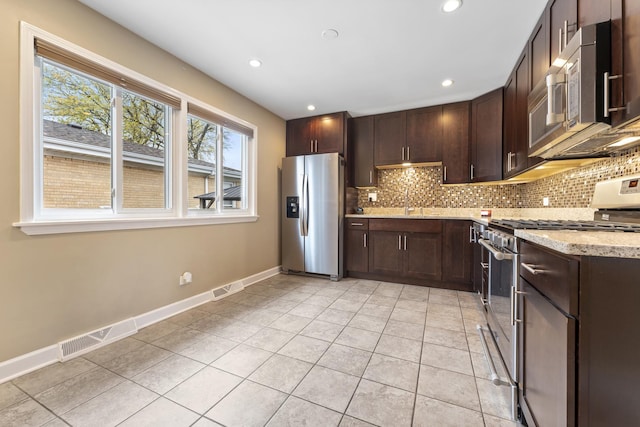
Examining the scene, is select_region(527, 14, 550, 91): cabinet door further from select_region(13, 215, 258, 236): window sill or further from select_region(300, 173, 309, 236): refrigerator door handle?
select_region(13, 215, 258, 236): window sill

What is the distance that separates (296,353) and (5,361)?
171 centimetres

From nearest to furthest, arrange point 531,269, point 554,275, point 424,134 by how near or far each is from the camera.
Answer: point 554,275
point 531,269
point 424,134

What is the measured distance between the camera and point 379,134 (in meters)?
3.75

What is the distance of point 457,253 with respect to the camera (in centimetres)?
309

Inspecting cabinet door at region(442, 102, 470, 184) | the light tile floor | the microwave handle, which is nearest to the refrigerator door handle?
the light tile floor

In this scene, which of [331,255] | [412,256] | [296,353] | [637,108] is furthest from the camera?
[331,255]

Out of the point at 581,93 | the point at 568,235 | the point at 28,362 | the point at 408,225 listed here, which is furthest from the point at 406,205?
the point at 28,362

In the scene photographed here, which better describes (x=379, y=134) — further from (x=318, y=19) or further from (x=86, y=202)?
(x=86, y=202)

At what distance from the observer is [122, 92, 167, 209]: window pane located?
6.99ft

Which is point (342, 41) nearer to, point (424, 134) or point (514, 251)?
point (424, 134)

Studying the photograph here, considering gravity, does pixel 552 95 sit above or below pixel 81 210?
above

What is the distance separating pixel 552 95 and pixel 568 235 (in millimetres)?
944

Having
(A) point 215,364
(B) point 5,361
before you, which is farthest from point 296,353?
(B) point 5,361

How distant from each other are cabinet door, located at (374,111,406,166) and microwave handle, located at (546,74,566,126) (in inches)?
86.5
